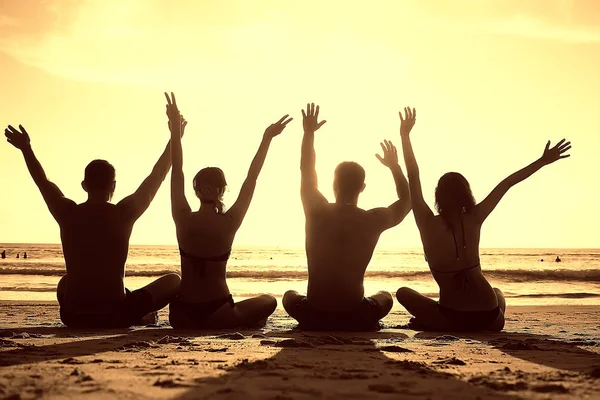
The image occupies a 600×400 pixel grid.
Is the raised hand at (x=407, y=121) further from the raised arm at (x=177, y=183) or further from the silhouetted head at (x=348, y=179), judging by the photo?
the raised arm at (x=177, y=183)

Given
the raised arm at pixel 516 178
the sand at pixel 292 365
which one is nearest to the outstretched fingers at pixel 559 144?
the raised arm at pixel 516 178

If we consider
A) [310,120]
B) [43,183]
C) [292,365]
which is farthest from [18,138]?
[292,365]

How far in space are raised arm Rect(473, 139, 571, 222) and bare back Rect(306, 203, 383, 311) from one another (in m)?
1.11

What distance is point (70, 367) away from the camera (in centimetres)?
412

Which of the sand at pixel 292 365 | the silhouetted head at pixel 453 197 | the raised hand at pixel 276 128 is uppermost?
the raised hand at pixel 276 128

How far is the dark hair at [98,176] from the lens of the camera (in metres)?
6.77

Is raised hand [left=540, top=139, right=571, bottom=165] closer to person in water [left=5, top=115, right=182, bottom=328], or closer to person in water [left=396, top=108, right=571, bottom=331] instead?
person in water [left=396, top=108, right=571, bottom=331]

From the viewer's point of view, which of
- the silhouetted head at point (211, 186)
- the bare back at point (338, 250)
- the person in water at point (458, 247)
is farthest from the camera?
the silhouetted head at point (211, 186)

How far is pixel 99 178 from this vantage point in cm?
678

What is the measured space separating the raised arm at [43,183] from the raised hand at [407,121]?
3659 mm

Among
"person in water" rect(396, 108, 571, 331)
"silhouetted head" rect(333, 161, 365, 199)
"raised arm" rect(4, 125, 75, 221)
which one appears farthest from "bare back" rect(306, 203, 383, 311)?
"raised arm" rect(4, 125, 75, 221)

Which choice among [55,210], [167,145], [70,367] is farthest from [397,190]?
[70,367]

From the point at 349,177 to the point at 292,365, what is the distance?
2.73m

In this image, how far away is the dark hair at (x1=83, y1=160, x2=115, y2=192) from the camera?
6.77 m
